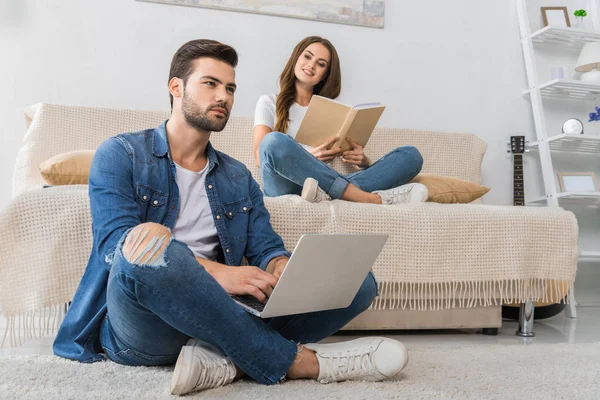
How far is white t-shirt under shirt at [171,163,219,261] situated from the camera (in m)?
1.26

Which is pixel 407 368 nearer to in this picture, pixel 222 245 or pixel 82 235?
pixel 222 245

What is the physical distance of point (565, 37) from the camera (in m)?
3.08

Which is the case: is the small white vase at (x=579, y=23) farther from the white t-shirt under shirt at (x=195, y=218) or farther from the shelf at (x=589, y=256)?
the white t-shirt under shirt at (x=195, y=218)

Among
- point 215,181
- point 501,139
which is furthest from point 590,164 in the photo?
point 215,181

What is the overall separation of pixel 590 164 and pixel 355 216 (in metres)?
1.98

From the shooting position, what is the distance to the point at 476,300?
1880 millimetres

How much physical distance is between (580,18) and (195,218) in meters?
2.62

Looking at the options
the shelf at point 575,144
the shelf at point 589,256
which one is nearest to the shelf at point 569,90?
the shelf at point 575,144

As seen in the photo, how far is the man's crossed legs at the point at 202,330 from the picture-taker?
96cm

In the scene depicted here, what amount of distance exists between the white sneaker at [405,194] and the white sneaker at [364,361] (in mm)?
819

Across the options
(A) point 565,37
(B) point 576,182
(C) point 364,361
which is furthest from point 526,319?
(A) point 565,37

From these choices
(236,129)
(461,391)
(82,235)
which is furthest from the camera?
(236,129)

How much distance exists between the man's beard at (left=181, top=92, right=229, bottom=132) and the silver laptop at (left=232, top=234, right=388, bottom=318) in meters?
0.37

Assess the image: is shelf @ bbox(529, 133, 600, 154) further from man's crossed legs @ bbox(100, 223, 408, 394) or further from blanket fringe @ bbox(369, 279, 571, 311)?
man's crossed legs @ bbox(100, 223, 408, 394)
